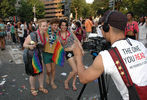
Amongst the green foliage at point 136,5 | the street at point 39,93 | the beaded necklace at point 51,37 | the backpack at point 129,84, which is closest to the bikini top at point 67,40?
the beaded necklace at point 51,37

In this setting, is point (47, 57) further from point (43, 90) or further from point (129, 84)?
point (129, 84)

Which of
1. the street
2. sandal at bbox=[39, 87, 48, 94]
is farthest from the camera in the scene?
sandal at bbox=[39, 87, 48, 94]

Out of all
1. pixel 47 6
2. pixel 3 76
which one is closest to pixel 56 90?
pixel 3 76

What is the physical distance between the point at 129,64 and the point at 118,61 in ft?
0.38

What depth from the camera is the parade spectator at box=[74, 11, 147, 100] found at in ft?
5.14

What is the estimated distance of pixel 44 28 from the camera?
12.9ft

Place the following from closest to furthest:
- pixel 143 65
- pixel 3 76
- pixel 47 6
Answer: pixel 143 65 < pixel 3 76 < pixel 47 6

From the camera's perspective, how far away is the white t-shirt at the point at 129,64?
1.57 meters

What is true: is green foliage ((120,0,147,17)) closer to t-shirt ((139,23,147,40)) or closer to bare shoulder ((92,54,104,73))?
t-shirt ((139,23,147,40))

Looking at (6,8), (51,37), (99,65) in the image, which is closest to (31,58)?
(51,37)

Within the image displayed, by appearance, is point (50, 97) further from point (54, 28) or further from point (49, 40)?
point (54, 28)

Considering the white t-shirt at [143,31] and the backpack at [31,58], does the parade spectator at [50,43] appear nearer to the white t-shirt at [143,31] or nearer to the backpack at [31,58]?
the backpack at [31,58]

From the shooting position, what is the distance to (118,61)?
156 centimetres

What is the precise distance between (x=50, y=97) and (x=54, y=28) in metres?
1.75
